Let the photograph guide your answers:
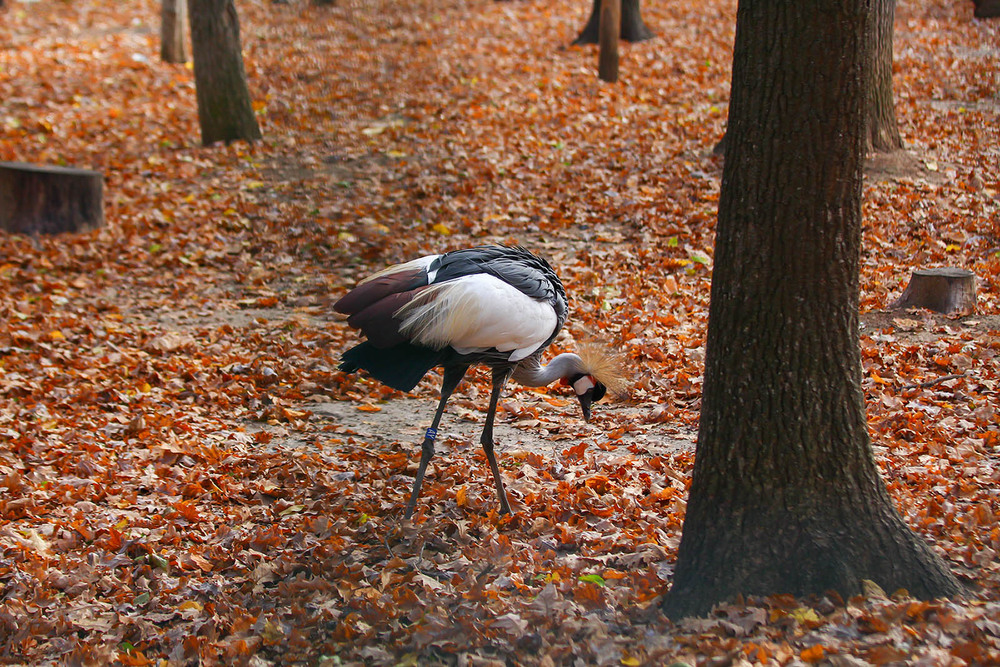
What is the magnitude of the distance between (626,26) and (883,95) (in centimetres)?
734

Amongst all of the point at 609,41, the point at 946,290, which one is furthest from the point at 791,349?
the point at 609,41

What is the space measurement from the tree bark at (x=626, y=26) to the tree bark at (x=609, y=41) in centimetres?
223

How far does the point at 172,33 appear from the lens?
15.1 meters

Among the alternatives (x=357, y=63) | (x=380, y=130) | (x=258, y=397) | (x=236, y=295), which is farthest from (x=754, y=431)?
(x=357, y=63)

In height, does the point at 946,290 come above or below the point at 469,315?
above

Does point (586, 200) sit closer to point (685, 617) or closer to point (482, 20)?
point (685, 617)

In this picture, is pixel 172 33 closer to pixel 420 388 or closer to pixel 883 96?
pixel 420 388

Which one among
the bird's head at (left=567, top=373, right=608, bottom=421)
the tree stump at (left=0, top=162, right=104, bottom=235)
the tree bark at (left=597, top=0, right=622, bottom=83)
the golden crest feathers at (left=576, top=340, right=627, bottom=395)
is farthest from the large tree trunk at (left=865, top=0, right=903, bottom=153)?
the tree stump at (left=0, top=162, right=104, bottom=235)

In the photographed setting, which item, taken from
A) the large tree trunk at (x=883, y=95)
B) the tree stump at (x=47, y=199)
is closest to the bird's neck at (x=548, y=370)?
the large tree trunk at (x=883, y=95)

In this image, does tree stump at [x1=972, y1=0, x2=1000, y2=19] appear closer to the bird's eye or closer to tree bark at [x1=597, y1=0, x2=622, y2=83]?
tree bark at [x1=597, y1=0, x2=622, y2=83]

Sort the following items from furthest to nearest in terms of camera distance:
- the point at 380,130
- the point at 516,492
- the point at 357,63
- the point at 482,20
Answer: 1. the point at 482,20
2. the point at 357,63
3. the point at 380,130
4. the point at 516,492

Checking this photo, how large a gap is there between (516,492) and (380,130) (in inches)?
319

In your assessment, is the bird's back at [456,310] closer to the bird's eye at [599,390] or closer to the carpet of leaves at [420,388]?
the bird's eye at [599,390]

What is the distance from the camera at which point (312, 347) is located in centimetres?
708
